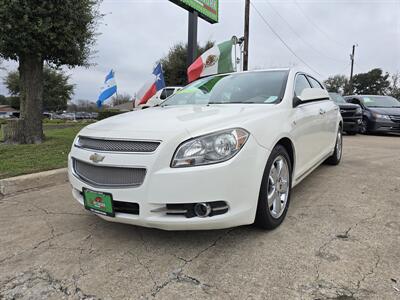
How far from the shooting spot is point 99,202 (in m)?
2.45

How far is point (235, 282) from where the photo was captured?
6.63 ft

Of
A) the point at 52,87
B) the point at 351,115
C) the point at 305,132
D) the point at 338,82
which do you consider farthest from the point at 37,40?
the point at 338,82

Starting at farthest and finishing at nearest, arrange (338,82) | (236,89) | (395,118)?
(338,82) → (395,118) → (236,89)

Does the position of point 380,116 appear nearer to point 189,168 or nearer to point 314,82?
point 314,82

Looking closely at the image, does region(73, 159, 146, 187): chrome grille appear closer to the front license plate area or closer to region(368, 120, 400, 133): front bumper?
the front license plate area

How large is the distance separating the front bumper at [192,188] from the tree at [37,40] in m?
5.63

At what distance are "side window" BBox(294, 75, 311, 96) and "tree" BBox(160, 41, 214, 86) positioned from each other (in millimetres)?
22070

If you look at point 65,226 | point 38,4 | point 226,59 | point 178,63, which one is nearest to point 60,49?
point 38,4

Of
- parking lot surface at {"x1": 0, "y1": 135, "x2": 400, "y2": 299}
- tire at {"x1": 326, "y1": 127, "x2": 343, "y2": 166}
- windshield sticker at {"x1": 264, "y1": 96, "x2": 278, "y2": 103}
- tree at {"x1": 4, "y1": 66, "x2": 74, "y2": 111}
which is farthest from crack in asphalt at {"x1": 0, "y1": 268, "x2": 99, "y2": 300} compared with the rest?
tree at {"x1": 4, "y1": 66, "x2": 74, "y2": 111}

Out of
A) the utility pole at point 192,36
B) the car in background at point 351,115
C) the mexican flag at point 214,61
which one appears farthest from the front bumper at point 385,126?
the utility pole at point 192,36

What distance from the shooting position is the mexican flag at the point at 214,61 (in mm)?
8945

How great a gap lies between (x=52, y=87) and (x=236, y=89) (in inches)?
1736

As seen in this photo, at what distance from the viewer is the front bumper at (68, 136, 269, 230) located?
7.11 feet

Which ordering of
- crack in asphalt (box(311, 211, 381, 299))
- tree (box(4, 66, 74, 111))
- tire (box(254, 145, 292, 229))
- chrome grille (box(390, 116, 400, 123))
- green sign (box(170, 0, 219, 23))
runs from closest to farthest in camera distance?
crack in asphalt (box(311, 211, 381, 299)), tire (box(254, 145, 292, 229)), green sign (box(170, 0, 219, 23)), chrome grille (box(390, 116, 400, 123)), tree (box(4, 66, 74, 111))
